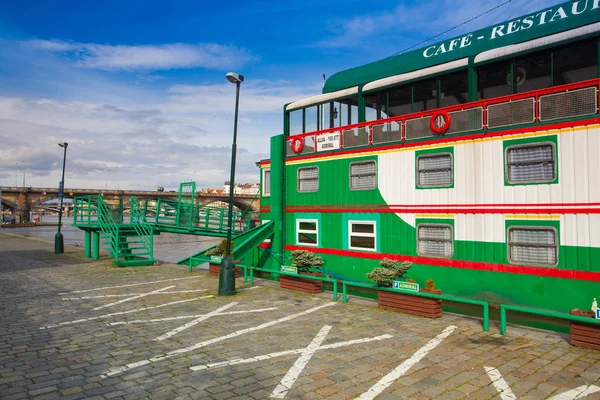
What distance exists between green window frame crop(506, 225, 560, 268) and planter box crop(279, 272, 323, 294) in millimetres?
5644

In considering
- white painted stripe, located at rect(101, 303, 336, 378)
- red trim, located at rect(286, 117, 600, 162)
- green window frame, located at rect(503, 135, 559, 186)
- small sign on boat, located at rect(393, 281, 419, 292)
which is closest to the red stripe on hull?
green window frame, located at rect(503, 135, 559, 186)

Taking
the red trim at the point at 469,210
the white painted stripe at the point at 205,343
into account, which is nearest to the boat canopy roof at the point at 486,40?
the red trim at the point at 469,210

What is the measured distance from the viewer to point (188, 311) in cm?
1123

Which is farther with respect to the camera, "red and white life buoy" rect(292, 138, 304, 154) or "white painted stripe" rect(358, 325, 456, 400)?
"red and white life buoy" rect(292, 138, 304, 154)

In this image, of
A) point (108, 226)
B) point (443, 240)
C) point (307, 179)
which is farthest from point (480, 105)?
point (108, 226)

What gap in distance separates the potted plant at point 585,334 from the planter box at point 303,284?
714 centimetres

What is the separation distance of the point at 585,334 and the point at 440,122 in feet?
22.1

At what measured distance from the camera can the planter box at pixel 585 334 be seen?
7957 mm

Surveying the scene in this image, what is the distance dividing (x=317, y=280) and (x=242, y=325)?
13.8 feet

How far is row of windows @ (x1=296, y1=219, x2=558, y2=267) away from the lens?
10609 millimetres

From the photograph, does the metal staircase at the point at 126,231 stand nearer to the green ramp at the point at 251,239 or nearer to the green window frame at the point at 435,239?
the green ramp at the point at 251,239

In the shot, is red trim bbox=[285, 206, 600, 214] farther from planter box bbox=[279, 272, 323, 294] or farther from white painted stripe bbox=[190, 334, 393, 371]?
white painted stripe bbox=[190, 334, 393, 371]

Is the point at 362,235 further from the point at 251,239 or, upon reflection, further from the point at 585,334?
the point at 585,334

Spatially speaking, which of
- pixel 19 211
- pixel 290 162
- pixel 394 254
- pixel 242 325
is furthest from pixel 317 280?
pixel 19 211
